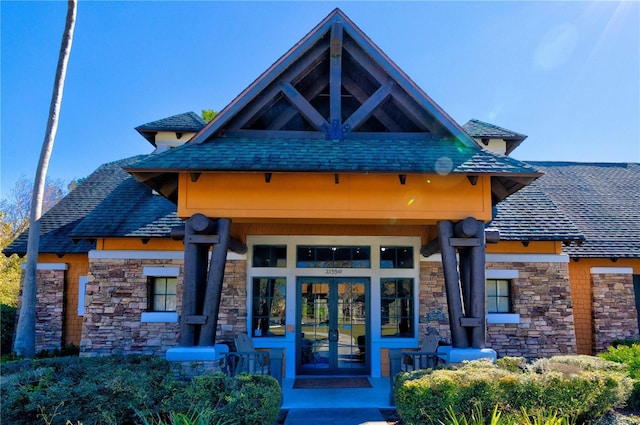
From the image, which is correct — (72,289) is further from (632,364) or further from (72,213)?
(632,364)

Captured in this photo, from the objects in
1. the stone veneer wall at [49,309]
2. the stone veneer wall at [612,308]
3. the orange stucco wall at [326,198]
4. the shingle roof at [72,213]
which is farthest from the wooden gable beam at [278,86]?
the stone veneer wall at [612,308]

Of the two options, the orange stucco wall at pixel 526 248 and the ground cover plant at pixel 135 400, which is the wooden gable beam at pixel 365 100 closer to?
the orange stucco wall at pixel 526 248

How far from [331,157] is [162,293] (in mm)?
6573

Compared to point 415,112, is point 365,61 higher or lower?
higher

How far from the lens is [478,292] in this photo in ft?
25.4

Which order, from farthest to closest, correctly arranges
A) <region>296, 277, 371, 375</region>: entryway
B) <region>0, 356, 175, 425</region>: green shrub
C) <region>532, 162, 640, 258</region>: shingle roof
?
<region>532, 162, 640, 258</region>: shingle roof
<region>296, 277, 371, 375</region>: entryway
<region>0, 356, 175, 425</region>: green shrub

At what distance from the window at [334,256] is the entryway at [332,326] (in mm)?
344

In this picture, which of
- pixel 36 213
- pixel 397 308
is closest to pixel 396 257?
pixel 397 308

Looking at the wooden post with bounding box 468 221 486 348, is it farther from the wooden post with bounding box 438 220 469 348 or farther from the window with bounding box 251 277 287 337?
the window with bounding box 251 277 287 337

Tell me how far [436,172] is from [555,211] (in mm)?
6561

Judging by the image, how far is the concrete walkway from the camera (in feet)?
23.0

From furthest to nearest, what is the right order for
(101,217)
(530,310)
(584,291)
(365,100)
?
(584,291)
(101,217)
(530,310)
(365,100)

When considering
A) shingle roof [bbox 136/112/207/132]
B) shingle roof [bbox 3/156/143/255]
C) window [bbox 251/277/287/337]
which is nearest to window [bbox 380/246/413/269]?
window [bbox 251/277/287/337]

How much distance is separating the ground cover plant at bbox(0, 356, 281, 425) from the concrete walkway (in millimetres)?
1076
